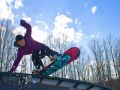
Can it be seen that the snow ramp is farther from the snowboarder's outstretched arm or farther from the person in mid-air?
the snowboarder's outstretched arm

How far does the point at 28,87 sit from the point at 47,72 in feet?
4.06

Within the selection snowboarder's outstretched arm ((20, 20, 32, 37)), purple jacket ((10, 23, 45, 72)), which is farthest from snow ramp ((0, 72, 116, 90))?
snowboarder's outstretched arm ((20, 20, 32, 37))

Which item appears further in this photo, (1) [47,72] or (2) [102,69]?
(2) [102,69]

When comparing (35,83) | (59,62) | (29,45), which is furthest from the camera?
(29,45)

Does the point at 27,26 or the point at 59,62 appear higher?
the point at 27,26

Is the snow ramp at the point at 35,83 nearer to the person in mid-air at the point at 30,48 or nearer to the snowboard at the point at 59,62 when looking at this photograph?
the snowboard at the point at 59,62

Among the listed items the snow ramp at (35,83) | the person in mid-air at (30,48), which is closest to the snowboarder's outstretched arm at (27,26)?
the person in mid-air at (30,48)

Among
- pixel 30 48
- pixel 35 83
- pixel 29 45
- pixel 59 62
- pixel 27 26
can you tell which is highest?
pixel 27 26

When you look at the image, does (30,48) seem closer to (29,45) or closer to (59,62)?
(29,45)

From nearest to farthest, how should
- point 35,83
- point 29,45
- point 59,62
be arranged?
point 35,83
point 59,62
point 29,45

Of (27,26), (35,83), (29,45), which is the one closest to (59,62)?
(35,83)

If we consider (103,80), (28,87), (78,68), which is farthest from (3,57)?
(28,87)

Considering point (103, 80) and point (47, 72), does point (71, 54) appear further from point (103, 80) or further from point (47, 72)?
point (103, 80)

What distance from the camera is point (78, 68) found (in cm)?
4425
